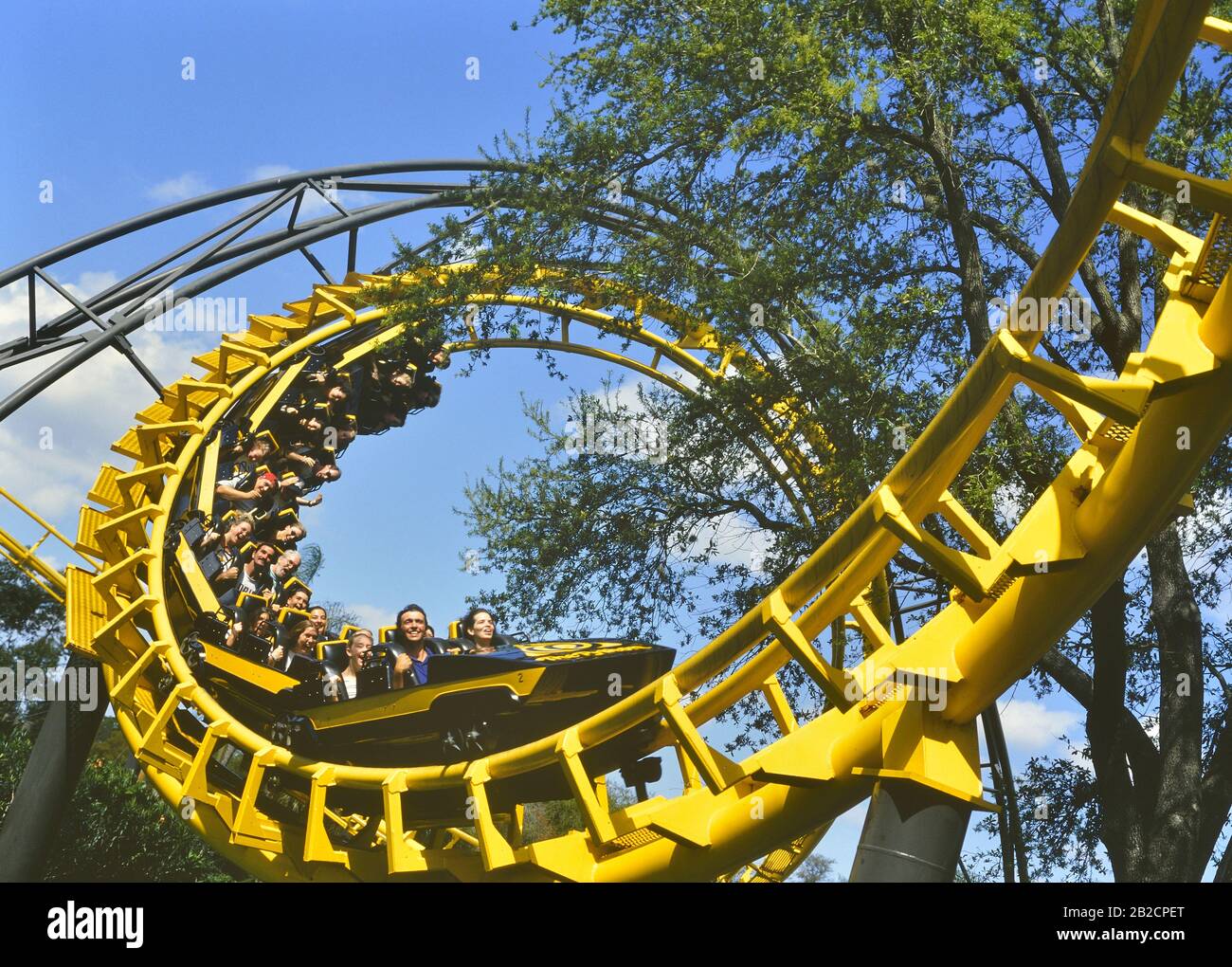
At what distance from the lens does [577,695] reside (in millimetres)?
6633

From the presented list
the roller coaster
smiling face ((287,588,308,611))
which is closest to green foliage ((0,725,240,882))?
the roller coaster

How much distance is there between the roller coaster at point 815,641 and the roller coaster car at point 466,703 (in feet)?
0.49

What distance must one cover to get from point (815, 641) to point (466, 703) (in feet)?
7.06

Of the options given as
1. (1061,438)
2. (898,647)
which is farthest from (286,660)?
(1061,438)

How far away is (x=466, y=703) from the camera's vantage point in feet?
22.3

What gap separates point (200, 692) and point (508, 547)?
4.45 metres

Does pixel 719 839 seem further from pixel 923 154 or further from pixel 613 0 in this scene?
pixel 613 0

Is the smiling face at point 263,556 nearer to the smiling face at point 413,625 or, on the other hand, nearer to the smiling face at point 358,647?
the smiling face at point 358,647

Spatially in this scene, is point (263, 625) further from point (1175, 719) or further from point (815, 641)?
point (1175, 719)

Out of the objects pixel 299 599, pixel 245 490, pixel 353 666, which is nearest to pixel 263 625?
pixel 299 599

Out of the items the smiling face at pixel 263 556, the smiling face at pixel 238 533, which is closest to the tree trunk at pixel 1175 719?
the smiling face at pixel 263 556

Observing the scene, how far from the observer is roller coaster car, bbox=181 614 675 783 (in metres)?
6.57
